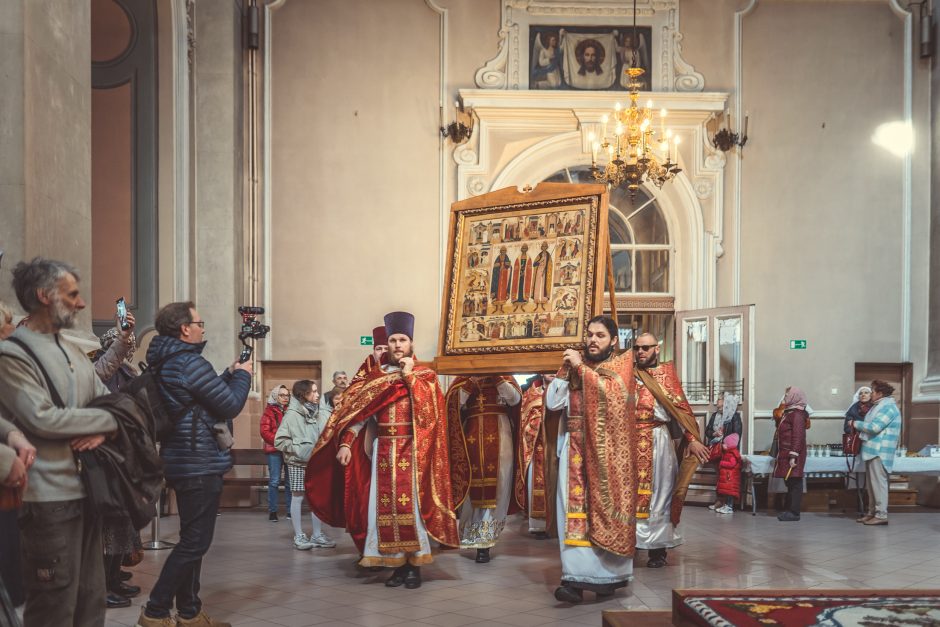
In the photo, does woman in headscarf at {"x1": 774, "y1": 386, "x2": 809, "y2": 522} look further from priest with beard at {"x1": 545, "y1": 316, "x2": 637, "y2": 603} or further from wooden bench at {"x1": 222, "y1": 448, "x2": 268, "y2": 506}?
wooden bench at {"x1": 222, "y1": 448, "x2": 268, "y2": 506}

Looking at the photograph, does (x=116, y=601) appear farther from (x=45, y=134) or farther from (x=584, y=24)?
(x=584, y=24)

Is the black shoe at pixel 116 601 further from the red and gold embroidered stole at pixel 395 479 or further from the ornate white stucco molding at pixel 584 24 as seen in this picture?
the ornate white stucco molding at pixel 584 24

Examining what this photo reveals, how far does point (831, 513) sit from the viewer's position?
37.0ft

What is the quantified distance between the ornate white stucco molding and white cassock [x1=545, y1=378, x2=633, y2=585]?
862 cm

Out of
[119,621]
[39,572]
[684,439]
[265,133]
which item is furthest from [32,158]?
[265,133]

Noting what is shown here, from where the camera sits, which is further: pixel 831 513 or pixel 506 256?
pixel 831 513

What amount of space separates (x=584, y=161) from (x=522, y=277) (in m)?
8.01

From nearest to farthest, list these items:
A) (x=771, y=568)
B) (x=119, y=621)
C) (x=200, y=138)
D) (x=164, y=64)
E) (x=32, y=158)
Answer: (x=119, y=621) < (x=32, y=158) < (x=771, y=568) < (x=164, y=64) < (x=200, y=138)

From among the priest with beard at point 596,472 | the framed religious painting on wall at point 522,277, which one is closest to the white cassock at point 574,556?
the priest with beard at point 596,472

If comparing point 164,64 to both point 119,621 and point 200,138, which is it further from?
point 119,621

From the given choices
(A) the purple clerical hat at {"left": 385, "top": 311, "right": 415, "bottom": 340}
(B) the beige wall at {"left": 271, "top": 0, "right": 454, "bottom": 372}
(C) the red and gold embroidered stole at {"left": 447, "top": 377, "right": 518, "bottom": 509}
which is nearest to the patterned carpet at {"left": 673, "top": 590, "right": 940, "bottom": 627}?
(A) the purple clerical hat at {"left": 385, "top": 311, "right": 415, "bottom": 340}

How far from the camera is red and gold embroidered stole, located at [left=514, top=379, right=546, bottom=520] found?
829 centimetres

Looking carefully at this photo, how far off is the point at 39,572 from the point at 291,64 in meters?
11.1

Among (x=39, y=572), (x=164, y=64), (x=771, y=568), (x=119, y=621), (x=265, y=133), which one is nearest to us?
(x=39, y=572)
